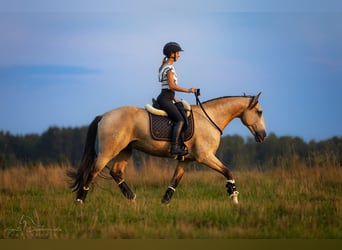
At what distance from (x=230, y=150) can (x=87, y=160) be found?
13494 millimetres

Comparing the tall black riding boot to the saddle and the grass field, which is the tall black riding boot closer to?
the saddle

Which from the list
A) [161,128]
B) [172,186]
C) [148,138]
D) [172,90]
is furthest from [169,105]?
[172,186]

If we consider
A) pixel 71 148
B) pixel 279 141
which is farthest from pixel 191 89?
pixel 71 148

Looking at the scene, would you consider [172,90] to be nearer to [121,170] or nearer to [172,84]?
[172,84]

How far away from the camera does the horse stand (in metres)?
10.0

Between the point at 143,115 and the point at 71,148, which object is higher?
the point at 71,148

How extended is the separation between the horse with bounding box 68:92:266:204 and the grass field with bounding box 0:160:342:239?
17.2 inches

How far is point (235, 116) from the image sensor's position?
10875mm

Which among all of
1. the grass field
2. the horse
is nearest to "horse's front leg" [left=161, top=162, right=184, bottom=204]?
the horse

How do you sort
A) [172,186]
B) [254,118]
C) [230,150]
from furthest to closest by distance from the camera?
[230,150] → [254,118] → [172,186]

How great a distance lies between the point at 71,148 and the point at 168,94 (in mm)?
17879

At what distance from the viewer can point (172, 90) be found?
1011cm

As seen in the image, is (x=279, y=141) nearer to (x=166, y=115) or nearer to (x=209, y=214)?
(x=166, y=115)

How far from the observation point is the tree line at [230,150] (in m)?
14.0
